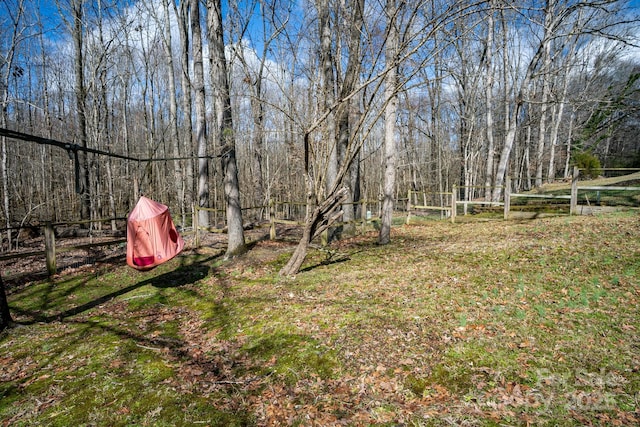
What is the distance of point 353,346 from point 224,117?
6106mm

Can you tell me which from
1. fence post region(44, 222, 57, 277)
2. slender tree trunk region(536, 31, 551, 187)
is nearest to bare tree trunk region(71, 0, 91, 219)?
fence post region(44, 222, 57, 277)

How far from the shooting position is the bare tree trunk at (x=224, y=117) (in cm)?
707

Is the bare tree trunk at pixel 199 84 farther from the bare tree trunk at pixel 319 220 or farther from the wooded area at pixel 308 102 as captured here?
the bare tree trunk at pixel 319 220

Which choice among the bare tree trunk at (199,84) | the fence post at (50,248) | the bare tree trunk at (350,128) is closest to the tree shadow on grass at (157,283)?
the fence post at (50,248)

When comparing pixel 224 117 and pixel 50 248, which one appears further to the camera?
pixel 224 117

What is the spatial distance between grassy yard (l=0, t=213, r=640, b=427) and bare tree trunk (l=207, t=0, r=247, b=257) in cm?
185

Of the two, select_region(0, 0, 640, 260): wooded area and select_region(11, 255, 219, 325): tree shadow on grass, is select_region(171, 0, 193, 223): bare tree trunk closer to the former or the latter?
select_region(0, 0, 640, 260): wooded area

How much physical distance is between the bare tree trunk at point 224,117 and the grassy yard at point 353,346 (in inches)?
72.9

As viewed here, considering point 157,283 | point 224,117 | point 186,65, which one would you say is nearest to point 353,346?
point 157,283

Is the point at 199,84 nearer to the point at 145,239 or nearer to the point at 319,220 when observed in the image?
the point at 145,239

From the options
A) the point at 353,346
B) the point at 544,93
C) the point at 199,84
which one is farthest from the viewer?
the point at 544,93

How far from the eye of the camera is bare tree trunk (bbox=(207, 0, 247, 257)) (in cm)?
707

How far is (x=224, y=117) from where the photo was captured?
7.38m

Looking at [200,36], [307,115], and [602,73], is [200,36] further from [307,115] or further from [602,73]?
[602,73]
